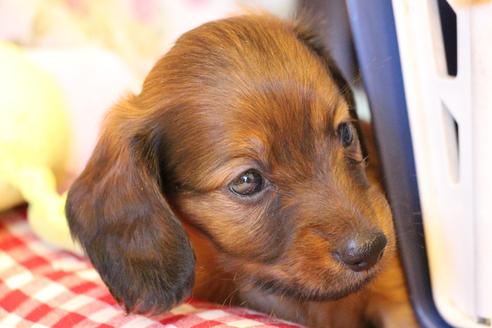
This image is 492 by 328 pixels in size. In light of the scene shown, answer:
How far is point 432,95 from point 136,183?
521 mm

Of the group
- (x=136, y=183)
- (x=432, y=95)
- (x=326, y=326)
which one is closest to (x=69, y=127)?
(x=136, y=183)

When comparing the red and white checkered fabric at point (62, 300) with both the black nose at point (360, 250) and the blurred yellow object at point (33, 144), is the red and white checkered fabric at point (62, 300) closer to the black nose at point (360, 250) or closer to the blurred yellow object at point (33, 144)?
the blurred yellow object at point (33, 144)

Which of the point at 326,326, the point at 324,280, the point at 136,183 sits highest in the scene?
the point at 136,183

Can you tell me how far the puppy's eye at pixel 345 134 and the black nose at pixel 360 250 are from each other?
23 cm

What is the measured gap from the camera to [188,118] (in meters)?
1.28

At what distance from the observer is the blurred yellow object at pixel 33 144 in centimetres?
167

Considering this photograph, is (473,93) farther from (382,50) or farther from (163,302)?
(163,302)

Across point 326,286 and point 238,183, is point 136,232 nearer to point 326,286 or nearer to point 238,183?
point 238,183

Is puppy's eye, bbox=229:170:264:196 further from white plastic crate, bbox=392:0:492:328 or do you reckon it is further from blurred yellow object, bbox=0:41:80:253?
blurred yellow object, bbox=0:41:80:253

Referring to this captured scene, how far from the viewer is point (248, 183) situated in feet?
4.09

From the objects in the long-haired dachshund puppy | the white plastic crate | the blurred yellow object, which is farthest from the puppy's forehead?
the blurred yellow object

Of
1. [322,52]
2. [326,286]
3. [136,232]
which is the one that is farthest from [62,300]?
[322,52]

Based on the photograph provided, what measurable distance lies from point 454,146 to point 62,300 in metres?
0.79

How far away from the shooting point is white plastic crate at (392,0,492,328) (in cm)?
108
